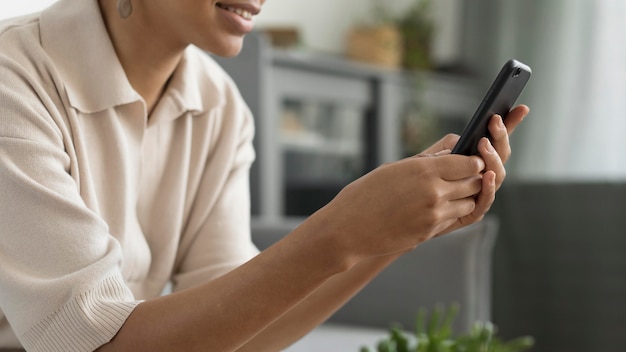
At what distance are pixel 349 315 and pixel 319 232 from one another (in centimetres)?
137

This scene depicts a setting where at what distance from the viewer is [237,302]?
2.75 feet

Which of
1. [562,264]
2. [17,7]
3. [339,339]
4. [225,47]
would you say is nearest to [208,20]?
[225,47]

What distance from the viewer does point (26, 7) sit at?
214cm

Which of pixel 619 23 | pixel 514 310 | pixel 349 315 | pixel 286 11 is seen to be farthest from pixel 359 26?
pixel 349 315

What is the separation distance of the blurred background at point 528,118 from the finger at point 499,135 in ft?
6.89

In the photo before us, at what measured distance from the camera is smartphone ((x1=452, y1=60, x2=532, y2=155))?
2.80 ft

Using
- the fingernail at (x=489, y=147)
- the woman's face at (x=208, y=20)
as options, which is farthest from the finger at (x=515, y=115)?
the woman's face at (x=208, y=20)

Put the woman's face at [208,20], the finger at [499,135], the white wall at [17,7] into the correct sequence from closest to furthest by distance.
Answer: the finger at [499,135]
the woman's face at [208,20]
the white wall at [17,7]

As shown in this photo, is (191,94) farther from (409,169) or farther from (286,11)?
(286,11)

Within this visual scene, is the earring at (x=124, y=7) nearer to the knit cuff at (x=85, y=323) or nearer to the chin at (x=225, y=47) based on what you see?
the chin at (x=225, y=47)

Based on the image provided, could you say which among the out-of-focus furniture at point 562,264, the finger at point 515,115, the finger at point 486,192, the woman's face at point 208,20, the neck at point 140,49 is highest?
the woman's face at point 208,20

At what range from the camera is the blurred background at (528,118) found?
10.7 ft

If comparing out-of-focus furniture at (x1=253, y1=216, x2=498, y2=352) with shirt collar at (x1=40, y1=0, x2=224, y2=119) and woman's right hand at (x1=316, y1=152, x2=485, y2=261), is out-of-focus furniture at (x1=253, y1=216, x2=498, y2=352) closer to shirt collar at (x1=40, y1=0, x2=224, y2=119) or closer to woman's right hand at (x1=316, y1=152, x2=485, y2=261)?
shirt collar at (x1=40, y1=0, x2=224, y2=119)

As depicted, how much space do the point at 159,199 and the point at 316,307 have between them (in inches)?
11.0
